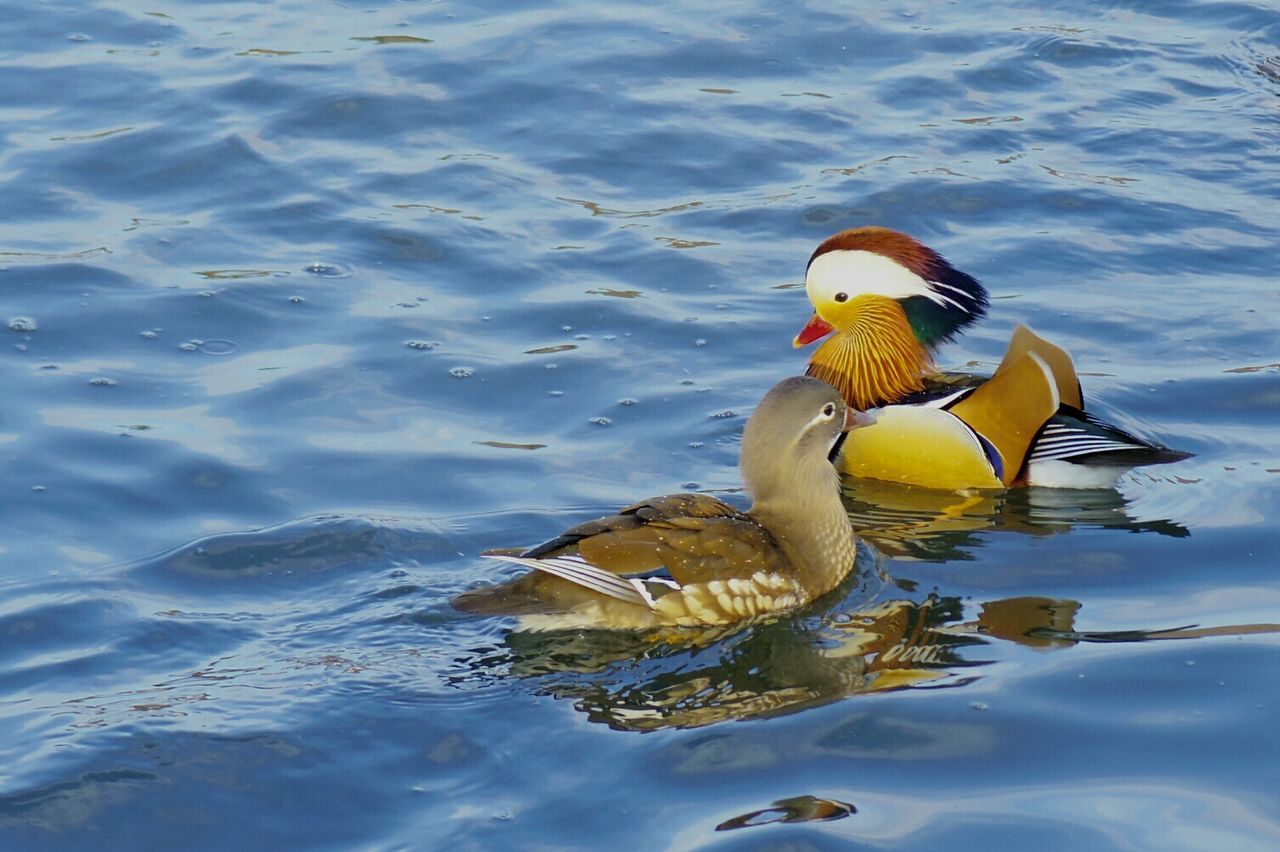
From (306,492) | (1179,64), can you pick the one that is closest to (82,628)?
(306,492)

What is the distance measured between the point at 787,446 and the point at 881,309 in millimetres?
2060

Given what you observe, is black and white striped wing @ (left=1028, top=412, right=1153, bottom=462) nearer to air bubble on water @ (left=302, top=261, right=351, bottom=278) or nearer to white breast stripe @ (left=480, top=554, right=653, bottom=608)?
white breast stripe @ (left=480, top=554, right=653, bottom=608)

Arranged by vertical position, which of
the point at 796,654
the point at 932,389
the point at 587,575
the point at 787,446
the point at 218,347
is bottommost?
the point at 796,654

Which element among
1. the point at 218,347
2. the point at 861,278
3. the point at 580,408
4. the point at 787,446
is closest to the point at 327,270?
the point at 218,347

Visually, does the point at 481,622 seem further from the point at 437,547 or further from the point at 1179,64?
the point at 1179,64

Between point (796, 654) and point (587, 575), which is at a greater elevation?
point (587, 575)

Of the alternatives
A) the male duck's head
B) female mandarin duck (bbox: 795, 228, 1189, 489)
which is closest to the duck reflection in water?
female mandarin duck (bbox: 795, 228, 1189, 489)

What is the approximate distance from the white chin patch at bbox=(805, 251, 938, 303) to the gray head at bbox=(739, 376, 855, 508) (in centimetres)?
164

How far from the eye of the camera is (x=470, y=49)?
513 inches

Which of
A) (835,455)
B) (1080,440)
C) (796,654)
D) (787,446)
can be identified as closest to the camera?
(796,654)

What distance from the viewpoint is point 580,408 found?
8531 millimetres

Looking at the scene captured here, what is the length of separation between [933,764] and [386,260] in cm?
563

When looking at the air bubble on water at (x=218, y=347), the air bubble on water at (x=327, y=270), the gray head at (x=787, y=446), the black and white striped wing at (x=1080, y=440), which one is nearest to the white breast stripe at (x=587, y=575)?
the gray head at (x=787, y=446)

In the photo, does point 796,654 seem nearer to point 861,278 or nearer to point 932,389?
point 932,389
